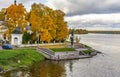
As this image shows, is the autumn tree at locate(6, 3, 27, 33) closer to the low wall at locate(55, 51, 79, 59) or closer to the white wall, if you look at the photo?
the white wall

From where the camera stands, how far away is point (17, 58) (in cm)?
6781

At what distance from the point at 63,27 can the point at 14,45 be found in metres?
22.7

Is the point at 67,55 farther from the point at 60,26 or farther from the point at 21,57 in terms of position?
the point at 21,57

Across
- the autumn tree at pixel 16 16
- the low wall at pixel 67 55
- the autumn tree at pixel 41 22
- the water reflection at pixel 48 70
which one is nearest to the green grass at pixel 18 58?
the water reflection at pixel 48 70

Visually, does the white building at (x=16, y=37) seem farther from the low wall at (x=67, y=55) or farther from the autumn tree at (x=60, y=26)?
the autumn tree at (x=60, y=26)

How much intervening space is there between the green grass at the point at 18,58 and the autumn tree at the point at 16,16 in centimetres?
1112

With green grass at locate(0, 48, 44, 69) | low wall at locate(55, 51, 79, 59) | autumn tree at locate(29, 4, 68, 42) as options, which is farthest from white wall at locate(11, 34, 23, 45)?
low wall at locate(55, 51, 79, 59)

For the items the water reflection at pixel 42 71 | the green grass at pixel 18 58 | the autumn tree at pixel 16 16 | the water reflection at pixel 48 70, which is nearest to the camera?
the water reflection at pixel 42 71

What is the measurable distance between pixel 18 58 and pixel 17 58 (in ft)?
1.73

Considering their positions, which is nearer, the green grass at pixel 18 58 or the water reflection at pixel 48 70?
the water reflection at pixel 48 70

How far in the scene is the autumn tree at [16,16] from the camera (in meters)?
85.4

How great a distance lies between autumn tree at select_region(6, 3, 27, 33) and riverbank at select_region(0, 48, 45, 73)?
37.1 ft

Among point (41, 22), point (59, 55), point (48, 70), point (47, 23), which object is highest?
point (41, 22)

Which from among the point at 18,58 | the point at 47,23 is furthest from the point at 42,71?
the point at 47,23
